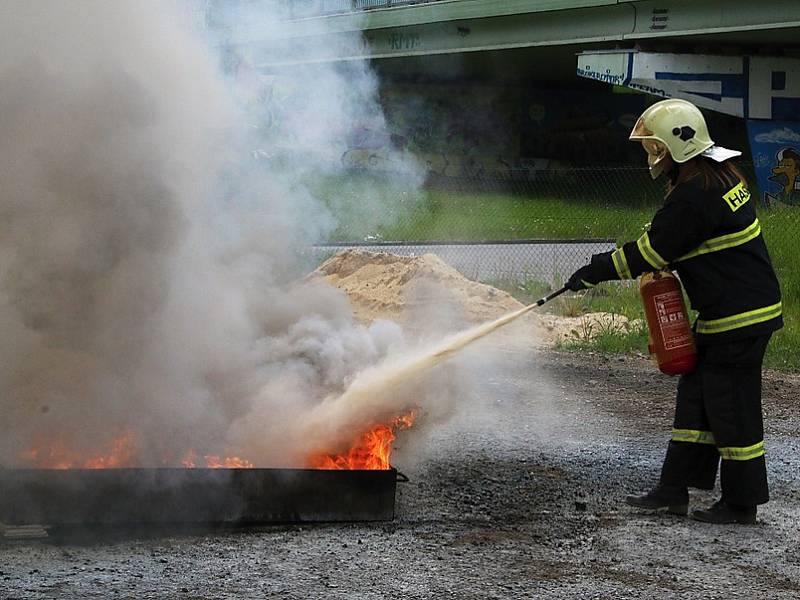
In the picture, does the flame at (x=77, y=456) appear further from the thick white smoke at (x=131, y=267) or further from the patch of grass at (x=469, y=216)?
the patch of grass at (x=469, y=216)

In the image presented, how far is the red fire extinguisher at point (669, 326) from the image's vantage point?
5.30 m

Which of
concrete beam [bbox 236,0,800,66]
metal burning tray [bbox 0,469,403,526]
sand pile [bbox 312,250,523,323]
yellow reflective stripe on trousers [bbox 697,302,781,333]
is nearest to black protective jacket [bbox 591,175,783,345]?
yellow reflective stripe on trousers [bbox 697,302,781,333]

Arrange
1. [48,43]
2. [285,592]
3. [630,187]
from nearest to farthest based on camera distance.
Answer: [285,592] < [48,43] < [630,187]

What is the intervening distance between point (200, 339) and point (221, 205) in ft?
2.72

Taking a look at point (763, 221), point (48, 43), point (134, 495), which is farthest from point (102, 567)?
point (763, 221)

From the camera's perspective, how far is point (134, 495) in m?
4.73

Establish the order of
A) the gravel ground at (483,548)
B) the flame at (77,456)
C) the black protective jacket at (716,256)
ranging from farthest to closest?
the black protective jacket at (716,256)
the flame at (77,456)
the gravel ground at (483,548)

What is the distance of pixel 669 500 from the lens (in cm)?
539

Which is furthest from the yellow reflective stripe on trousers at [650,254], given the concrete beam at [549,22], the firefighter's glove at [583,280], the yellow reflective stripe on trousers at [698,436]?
the concrete beam at [549,22]

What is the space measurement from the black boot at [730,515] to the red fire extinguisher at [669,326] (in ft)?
2.33

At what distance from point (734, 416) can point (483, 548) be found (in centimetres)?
144

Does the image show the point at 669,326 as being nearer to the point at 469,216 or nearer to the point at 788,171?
the point at 469,216

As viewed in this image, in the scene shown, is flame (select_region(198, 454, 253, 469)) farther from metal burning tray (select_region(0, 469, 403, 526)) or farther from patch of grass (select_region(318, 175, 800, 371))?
patch of grass (select_region(318, 175, 800, 371))

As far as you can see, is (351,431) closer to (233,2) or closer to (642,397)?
(233,2)
